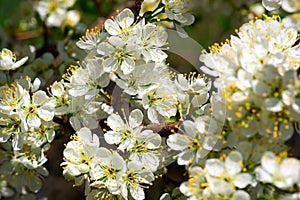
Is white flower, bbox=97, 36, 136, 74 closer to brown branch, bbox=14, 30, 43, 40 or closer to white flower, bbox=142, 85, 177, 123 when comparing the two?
white flower, bbox=142, 85, 177, 123

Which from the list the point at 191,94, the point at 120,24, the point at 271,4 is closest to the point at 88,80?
the point at 120,24

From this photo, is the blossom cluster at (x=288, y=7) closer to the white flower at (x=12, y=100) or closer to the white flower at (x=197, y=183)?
the white flower at (x=197, y=183)

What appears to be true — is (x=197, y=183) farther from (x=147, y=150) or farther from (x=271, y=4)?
(x=271, y=4)

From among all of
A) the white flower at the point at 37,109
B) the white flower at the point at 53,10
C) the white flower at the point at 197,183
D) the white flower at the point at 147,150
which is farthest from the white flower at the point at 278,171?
the white flower at the point at 53,10

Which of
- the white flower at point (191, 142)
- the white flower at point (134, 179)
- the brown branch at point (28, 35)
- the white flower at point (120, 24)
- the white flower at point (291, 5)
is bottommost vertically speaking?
the brown branch at point (28, 35)

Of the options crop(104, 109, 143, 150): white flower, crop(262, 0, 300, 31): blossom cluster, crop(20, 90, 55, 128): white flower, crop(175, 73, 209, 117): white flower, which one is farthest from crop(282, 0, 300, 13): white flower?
crop(20, 90, 55, 128): white flower

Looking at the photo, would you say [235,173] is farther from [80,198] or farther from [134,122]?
[80,198]
